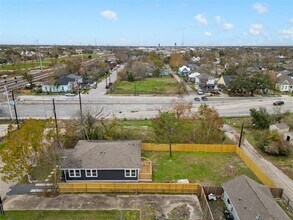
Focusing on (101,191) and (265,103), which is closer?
(101,191)

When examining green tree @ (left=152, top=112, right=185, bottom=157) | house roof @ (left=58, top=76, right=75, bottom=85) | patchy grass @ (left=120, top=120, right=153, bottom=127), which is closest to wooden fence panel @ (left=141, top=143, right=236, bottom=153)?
green tree @ (left=152, top=112, right=185, bottom=157)

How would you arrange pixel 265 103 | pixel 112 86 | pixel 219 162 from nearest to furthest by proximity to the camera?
pixel 219 162, pixel 265 103, pixel 112 86

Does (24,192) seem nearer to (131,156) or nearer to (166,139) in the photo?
(131,156)

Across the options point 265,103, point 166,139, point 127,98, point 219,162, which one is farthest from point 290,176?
point 127,98

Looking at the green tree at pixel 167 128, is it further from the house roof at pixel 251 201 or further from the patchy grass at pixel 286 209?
the patchy grass at pixel 286 209

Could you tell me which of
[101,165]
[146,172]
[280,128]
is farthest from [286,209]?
[280,128]

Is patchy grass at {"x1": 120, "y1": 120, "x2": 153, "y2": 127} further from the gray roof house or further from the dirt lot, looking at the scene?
the dirt lot
